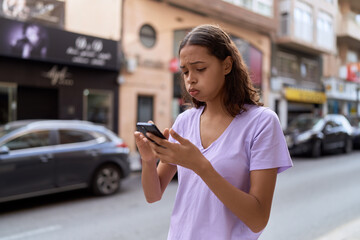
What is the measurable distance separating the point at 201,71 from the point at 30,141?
5.23 meters

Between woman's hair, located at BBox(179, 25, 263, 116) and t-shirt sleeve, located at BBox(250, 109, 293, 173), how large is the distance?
14 centimetres

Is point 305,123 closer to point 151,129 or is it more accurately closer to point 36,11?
point 36,11

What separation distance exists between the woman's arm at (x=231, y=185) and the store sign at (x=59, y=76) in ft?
36.5

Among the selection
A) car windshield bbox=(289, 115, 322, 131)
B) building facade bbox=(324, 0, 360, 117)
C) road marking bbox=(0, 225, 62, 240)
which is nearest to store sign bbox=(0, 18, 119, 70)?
road marking bbox=(0, 225, 62, 240)

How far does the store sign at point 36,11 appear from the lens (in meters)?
9.98

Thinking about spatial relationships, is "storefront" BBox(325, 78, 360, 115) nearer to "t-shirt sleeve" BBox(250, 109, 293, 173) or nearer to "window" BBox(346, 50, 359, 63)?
"window" BBox(346, 50, 359, 63)

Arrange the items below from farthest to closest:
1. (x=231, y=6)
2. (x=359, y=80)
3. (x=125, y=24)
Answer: (x=359, y=80) < (x=231, y=6) < (x=125, y=24)

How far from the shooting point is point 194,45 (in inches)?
49.7

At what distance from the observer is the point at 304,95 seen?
22547 millimetres

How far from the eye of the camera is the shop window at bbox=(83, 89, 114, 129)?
40.4 feet

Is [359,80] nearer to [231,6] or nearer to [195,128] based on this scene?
[231,6]

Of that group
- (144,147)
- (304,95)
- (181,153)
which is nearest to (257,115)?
(181,153)

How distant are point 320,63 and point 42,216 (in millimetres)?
24577

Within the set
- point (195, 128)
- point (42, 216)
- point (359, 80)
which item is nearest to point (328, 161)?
point (42, 216)
